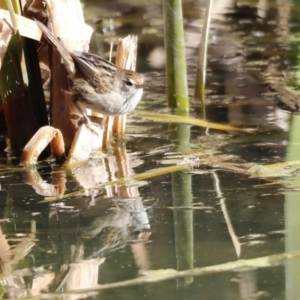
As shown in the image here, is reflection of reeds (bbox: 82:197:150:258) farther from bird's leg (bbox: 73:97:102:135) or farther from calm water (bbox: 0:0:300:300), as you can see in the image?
bird's leg (bbox: 73:97:102:135)

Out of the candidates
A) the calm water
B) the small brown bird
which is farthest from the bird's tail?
the calm water

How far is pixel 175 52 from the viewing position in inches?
191

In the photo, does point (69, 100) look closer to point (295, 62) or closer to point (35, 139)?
point (35, 139)

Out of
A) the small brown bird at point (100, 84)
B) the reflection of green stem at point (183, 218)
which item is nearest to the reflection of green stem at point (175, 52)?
the small brown bird at point (100, 84)

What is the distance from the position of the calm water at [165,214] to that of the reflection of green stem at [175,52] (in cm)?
24

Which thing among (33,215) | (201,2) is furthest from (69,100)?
(201,2)

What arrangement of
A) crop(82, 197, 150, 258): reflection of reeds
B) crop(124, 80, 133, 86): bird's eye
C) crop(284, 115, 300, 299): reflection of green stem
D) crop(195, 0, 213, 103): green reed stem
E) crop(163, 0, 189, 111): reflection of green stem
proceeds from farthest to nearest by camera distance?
1. crop(195, 0, 213, 103): green reed stem
2. crop(163, 0, 189, 111): reflection of green stem
3. crop(124, 80, 133, 86): bird's eye
4. crop(82, 197, 150, 258): reflection of reeds
5. crop(284, 115, 300, 299): reflection of green stem

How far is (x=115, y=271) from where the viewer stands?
270 centimetres

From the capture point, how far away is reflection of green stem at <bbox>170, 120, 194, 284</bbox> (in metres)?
2.79

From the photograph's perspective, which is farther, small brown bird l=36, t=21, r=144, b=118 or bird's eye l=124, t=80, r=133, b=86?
bird's eye l=124, t=80, r=133, b=86

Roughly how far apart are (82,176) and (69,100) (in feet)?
1.93

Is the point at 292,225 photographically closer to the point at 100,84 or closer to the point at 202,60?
the point at 100,84

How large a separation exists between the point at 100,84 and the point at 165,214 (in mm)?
1478

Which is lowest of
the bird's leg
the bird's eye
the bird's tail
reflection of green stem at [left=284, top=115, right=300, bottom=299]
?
reflection of green stem at [left=284, top=115, right=300, bottom=299]
